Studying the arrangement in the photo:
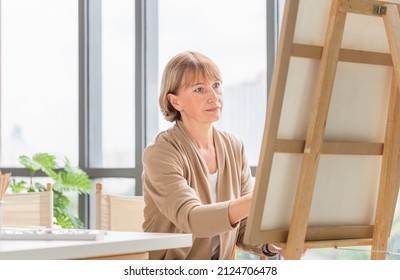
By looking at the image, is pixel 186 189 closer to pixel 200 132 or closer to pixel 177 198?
pixel 177 198

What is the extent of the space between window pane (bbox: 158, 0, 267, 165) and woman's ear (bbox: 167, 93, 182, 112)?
176 cm

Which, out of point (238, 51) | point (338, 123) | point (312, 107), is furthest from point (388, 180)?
point (238, 51)

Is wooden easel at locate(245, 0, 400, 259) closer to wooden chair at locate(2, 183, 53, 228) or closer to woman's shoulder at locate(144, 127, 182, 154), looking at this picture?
woman's shoulder at locate(144, 127, 182, 154)

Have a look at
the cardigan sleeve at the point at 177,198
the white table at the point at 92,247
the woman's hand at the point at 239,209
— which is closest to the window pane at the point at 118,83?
the cardigan sleeve at the point at 177,198

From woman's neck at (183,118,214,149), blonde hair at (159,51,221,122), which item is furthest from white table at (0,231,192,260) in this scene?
blonde hair at (159,51,221,122)

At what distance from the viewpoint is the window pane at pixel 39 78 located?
5.35 meters

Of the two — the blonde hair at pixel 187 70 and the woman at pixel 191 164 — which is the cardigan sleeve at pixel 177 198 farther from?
the blonde hair at pixel 187 70

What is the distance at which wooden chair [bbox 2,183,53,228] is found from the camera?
3.24 meters

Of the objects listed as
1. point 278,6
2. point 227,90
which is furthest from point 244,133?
point 278,6

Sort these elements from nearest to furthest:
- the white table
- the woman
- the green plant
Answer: the white table, the woman, the green plant

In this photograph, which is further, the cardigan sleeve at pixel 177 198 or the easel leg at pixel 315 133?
the cardigan sleeve at pixel 177 198

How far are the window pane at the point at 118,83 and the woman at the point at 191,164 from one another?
2206mm
